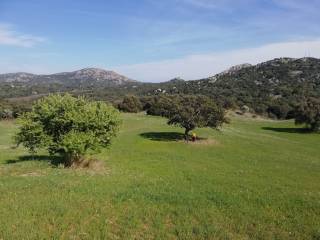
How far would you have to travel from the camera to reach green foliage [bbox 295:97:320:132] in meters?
77.8

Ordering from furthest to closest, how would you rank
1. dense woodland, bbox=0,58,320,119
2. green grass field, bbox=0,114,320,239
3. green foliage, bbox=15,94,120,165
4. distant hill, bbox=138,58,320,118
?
distant hill, bbox=138,58,320,118 → dense woodland, bbox=0,58,320,119 → green foliage, bbox=15,94,120,165 → green grass field, bbox=0,114,320,239

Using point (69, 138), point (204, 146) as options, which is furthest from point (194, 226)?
point (204, 146)

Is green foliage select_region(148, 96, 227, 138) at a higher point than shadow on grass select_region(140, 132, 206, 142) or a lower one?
higher

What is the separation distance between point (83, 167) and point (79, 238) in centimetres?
1728

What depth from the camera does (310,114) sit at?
77.9 metres

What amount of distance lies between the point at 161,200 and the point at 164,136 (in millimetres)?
38226

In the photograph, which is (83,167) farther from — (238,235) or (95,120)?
(238,235)

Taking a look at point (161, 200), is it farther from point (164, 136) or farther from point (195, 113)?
point (164, 136)

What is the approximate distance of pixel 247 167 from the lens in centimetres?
3697

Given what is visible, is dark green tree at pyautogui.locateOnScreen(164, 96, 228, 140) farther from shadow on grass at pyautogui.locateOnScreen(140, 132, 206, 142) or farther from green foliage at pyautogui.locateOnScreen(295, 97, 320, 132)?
green foliage at pyautogui.locateOnScreen(295, 97, 320, 132)

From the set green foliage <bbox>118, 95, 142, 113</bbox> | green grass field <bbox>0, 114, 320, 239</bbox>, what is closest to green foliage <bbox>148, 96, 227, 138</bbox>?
green grass field <bbox>0, 114, 320, 239</bbox>

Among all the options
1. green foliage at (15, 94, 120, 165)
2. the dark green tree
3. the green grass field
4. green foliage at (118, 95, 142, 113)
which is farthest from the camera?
green foliage at (118, 95, 142, 113)

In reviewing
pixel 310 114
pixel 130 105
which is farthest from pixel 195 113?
pixel 130 105

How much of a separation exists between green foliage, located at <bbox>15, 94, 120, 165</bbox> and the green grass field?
80.3 inches
